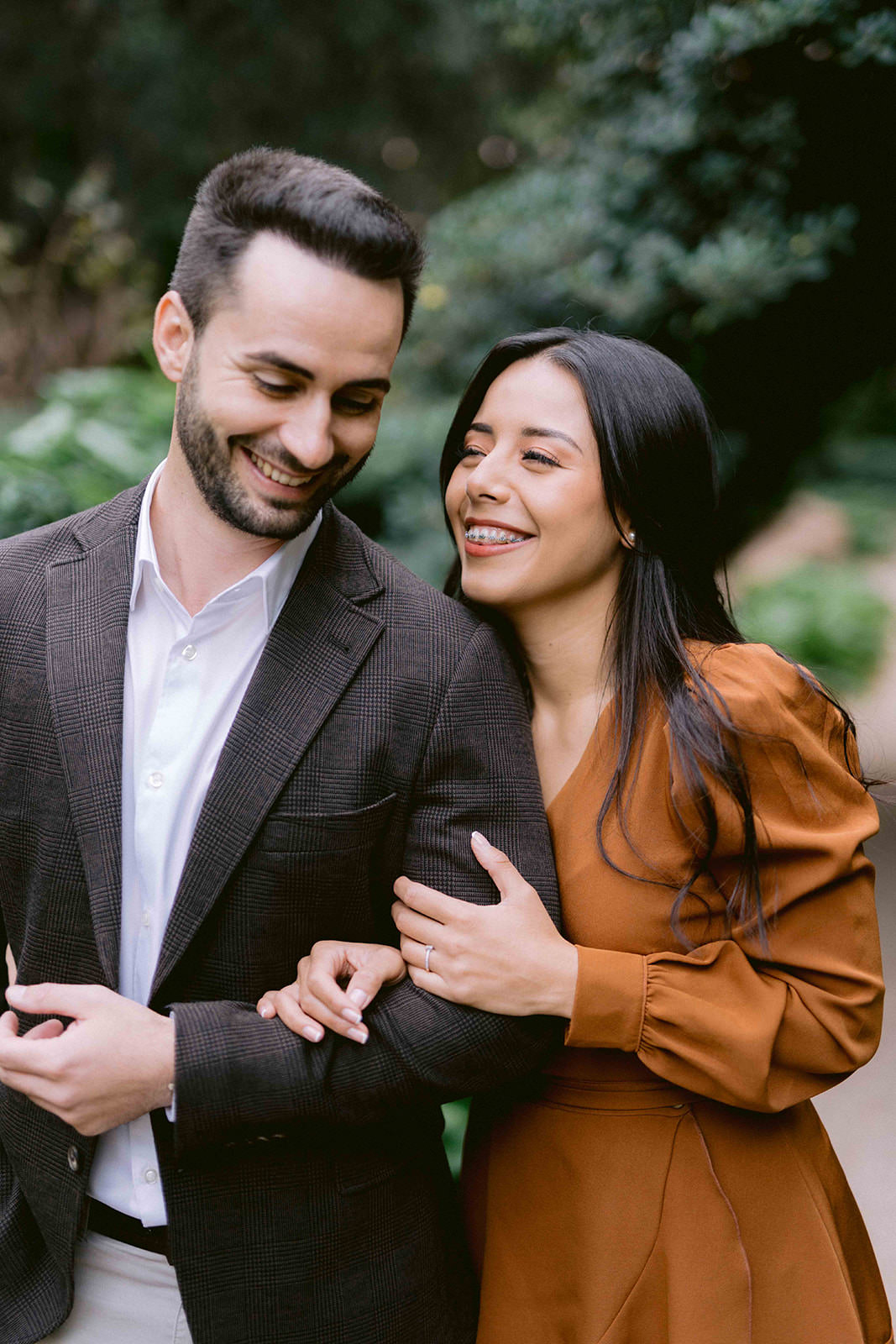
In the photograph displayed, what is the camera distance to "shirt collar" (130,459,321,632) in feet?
5.81

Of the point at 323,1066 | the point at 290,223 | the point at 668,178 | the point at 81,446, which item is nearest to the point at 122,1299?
the point at 323,1066

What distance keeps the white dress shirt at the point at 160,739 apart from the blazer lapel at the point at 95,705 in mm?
A: 33

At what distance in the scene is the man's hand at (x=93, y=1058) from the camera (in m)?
1.57

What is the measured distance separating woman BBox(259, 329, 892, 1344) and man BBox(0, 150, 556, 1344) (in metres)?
0.13

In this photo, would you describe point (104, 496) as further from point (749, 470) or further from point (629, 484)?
point (749, 470)

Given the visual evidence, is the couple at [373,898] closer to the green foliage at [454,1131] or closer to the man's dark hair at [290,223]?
the man's dark hair at [290,223]

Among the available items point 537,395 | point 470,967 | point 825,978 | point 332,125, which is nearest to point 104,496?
point 537,395

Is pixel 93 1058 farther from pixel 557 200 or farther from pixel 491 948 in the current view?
pixel 557 200

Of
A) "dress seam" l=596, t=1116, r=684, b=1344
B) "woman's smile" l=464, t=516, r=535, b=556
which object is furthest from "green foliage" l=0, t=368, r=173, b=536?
"dress seam" l=596, t=1116, r=684, b=1344

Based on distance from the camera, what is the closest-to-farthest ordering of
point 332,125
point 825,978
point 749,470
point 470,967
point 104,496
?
point 470,967, point 825,978, point 104,496, point 749,470, point 332,125

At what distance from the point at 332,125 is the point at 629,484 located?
5554mm

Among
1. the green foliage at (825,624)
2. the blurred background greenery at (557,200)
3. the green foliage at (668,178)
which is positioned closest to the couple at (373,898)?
the blurred background greenery at (557,200)

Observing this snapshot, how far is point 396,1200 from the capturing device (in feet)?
5.98

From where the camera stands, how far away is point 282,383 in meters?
1.64
